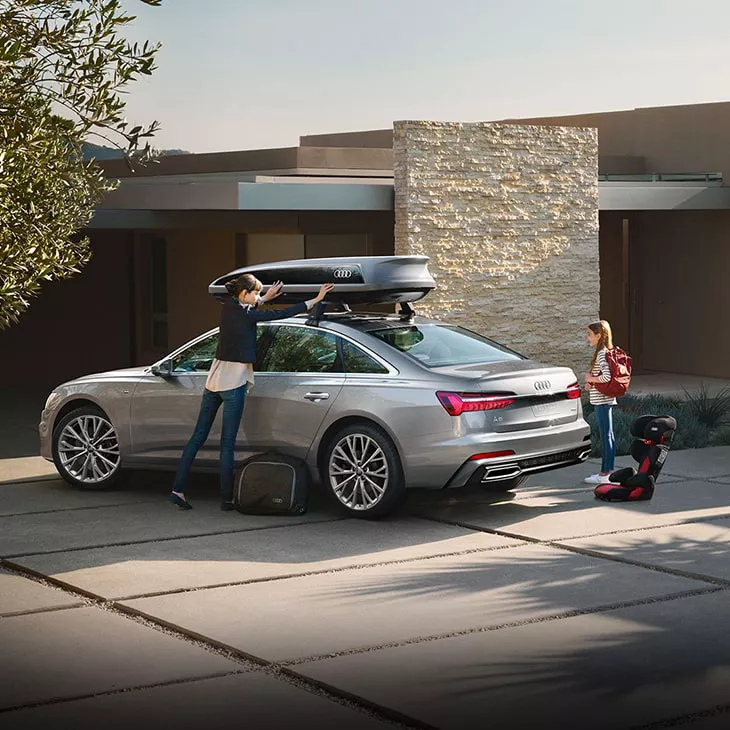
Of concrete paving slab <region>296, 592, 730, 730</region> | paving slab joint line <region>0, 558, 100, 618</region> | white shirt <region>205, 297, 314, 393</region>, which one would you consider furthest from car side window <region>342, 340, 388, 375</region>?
concrete paving slab <region>296, 592, 730, 730</region>

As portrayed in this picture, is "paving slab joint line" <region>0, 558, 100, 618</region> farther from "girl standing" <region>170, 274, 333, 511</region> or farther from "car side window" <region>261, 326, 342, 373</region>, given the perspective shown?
"car side window" <region>261, 326, 342, 373</region>

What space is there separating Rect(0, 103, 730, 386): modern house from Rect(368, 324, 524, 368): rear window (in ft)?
19.2

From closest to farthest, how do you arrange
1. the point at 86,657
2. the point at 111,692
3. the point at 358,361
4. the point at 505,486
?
1. the point at 111,692
2. the point at 86,657
3. the point at 358,361
4. the point at 505,486

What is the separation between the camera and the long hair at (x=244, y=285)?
→ 12219 millimetres

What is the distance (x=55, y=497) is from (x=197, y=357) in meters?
1.74

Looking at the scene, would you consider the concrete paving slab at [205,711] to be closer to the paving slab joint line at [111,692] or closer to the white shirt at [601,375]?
the paving slab joint line at [111,692]

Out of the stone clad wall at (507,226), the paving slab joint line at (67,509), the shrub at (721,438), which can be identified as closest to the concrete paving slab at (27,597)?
the paving slab joint line at (67,509)

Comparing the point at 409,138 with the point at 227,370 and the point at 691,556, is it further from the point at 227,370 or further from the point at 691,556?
the point at 691,556

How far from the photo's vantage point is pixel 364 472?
11734 mm

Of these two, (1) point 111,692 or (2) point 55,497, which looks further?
(2) point 55,497

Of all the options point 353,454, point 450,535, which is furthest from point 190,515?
point 450,535

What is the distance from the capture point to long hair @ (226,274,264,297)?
12.2 meters

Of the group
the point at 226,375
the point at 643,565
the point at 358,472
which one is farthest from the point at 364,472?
the point at 643,565

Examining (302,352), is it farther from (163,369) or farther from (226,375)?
(163,369)
